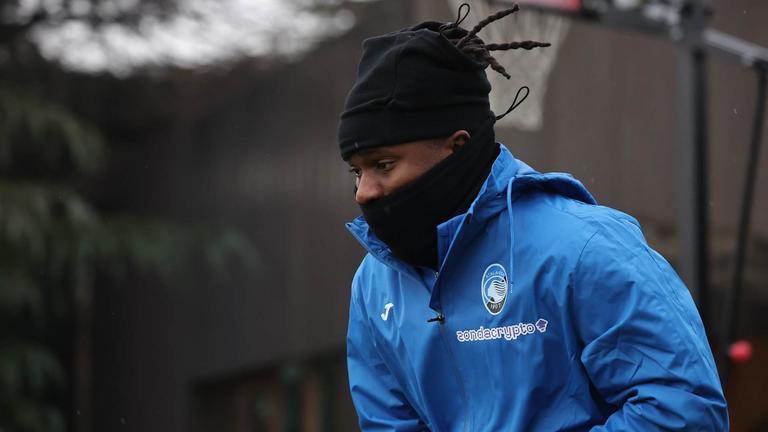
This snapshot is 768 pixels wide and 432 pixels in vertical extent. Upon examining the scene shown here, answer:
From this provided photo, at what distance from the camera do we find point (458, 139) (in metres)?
2.68

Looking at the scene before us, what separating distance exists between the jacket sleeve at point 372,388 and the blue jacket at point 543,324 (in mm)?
18

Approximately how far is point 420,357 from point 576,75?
6423mm

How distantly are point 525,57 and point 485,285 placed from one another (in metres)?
5.94

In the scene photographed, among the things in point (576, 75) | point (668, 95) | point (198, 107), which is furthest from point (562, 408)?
point (198, 107)

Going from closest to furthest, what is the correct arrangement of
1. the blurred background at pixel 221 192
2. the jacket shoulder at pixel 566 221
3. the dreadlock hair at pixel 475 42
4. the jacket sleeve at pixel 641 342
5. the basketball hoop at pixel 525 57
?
the jacket sleeve at pixel 641 342, the jacket shoulder at pixel 566 221, the dreadlock hair at pixel 475 42, the basketball hoop at pixel 525 57, the blurred background at pixel 221 192

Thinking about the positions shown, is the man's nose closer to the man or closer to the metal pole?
the man

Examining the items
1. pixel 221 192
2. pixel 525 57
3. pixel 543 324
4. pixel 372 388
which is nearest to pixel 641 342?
pixel 543 324

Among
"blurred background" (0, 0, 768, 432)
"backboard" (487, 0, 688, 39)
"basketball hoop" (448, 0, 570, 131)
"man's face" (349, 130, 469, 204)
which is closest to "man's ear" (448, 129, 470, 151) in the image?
"man's face" (349, 130, 469, 204)

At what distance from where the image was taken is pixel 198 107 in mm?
13891

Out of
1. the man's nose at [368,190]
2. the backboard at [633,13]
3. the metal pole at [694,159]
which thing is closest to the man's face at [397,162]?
the man's nose at [368,190]

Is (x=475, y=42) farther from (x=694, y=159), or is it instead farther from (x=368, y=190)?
(x=694, y=159)

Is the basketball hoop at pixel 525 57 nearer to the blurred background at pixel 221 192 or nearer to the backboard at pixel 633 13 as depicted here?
the blurred background at pixel 221 192

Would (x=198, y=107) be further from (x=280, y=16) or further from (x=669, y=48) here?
(x=669, y=48)

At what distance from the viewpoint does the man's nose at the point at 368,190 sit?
2.66 m
